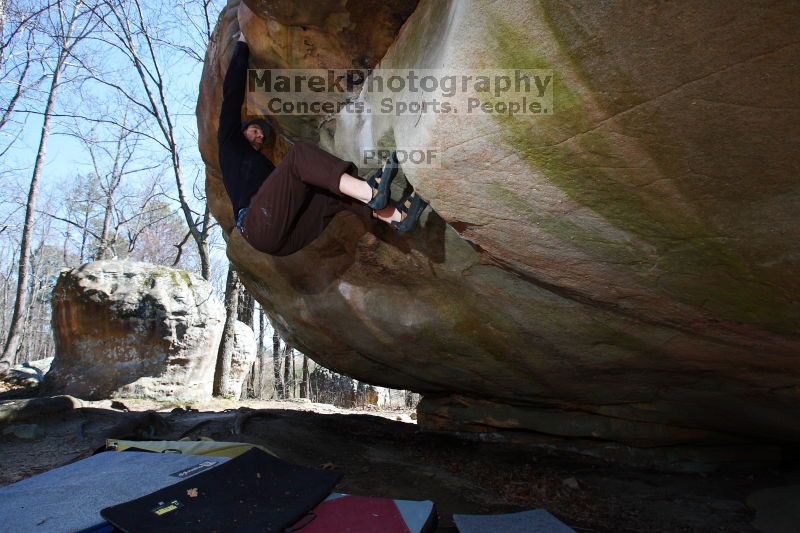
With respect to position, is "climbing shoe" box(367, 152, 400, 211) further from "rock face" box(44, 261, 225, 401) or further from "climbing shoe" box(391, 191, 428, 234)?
"rock face" box(44, 261, 225, 401)

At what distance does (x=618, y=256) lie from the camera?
2785 mm

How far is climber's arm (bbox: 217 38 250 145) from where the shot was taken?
3955 millimetres

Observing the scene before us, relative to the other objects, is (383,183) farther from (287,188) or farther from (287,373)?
(287,373)

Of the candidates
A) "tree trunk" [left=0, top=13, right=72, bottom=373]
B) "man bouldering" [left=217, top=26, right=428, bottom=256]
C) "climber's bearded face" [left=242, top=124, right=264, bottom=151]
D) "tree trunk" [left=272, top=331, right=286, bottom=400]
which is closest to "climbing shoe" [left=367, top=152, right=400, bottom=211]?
"man bouldering" [left=217, top=26, right=428, bottom=256]

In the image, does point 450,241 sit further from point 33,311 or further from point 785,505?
point 33,311

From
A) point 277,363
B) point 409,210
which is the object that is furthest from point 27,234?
point 409,210

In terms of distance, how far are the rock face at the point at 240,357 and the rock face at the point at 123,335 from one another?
2.59 meters

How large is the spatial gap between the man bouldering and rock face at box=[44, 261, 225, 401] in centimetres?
570

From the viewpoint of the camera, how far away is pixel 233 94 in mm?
3961

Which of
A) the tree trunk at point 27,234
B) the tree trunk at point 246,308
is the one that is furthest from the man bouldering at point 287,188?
the tree trunk at point 246,308

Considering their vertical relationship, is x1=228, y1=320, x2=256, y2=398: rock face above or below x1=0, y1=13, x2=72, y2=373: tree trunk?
below

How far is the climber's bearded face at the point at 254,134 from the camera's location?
4.11 meters

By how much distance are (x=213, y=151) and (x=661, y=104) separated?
167 inches

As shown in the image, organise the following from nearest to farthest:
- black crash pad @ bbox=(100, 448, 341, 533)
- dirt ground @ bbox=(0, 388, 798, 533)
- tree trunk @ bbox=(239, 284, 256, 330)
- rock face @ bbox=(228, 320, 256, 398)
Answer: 1. black crash pad @ bbox=(100, 448, 341, 533)
2. dirt ground @ bbox=(0, 388, 798, 533)
3. rock face @ bbox=(228, 320, 256, 398)
4. tree trunk @ bbox=(239, 284, 256, 330)
